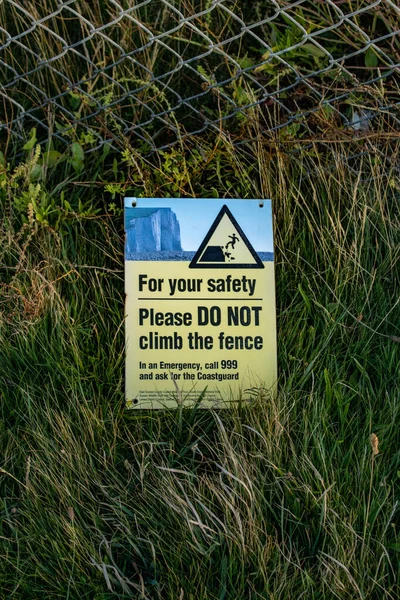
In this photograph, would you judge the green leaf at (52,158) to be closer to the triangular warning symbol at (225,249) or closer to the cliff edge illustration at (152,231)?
the cliff edge illustration at (152,231)

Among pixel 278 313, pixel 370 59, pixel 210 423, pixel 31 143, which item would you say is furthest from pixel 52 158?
pixel 370 59

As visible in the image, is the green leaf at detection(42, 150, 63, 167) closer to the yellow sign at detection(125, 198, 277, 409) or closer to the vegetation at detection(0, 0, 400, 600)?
the vegetation at detection(0, 0, 400, 600)

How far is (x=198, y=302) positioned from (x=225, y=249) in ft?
0.73

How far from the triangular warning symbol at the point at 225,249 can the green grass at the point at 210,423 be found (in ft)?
0.39

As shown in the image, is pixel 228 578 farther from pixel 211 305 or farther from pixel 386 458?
pixel 211 305

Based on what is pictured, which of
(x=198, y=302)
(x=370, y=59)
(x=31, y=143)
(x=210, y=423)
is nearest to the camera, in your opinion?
(x=210, y=423)

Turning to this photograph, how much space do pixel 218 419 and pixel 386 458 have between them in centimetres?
55

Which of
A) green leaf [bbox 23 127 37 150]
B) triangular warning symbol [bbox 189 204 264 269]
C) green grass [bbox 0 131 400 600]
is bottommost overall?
green grass [bbox 0 131 400 600]

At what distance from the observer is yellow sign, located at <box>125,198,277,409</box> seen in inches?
94.4

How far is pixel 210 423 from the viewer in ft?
7.58

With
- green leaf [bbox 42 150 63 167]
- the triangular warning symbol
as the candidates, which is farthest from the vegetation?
the triangular warning symbol

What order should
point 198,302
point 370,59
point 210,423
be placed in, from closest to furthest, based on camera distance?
point 210,423
point 198,302
point 370,59

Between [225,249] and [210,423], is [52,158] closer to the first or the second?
[225,249]

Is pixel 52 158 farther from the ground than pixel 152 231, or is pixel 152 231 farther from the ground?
pixel 52 158
